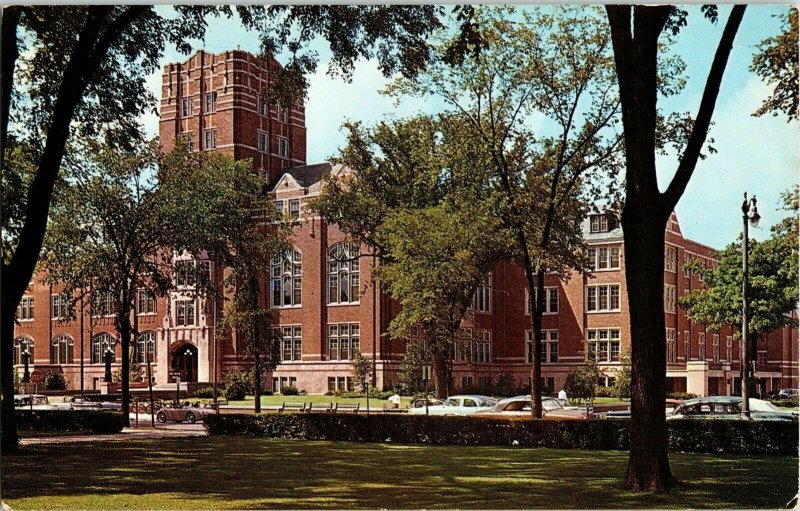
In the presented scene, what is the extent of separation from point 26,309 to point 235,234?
166 inches

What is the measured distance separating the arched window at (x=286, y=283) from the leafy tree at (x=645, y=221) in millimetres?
10184

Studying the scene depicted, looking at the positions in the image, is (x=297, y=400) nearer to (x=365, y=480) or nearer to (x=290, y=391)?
(x=290, y=391)

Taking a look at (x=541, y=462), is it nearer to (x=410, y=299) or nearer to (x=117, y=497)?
(x=117, y=497)

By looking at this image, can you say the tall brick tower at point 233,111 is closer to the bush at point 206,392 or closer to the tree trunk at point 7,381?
the tree trunk at point 7,381

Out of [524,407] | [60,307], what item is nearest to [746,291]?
[524,407]

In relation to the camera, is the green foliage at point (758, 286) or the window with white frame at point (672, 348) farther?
the window with white frame at point (672, 348)

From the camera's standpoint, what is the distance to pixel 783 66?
10.8 metres

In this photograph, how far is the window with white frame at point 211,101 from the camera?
14.7m

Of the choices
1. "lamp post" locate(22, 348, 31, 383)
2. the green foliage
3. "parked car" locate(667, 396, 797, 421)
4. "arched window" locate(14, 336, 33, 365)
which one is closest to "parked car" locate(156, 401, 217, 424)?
"lamp post" locate(22, 348, 31, 383)

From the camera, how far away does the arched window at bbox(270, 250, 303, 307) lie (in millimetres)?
19756

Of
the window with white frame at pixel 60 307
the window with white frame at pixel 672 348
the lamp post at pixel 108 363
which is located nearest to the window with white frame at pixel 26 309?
the window with white frame at pixel 60 307

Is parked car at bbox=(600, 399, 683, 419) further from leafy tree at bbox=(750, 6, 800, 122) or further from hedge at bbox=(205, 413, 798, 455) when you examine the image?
leafy tree at bbox=(750, 6, 800, 122)

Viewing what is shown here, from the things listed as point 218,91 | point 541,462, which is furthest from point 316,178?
point 541,462

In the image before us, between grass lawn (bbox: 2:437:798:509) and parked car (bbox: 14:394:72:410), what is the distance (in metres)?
5.91
